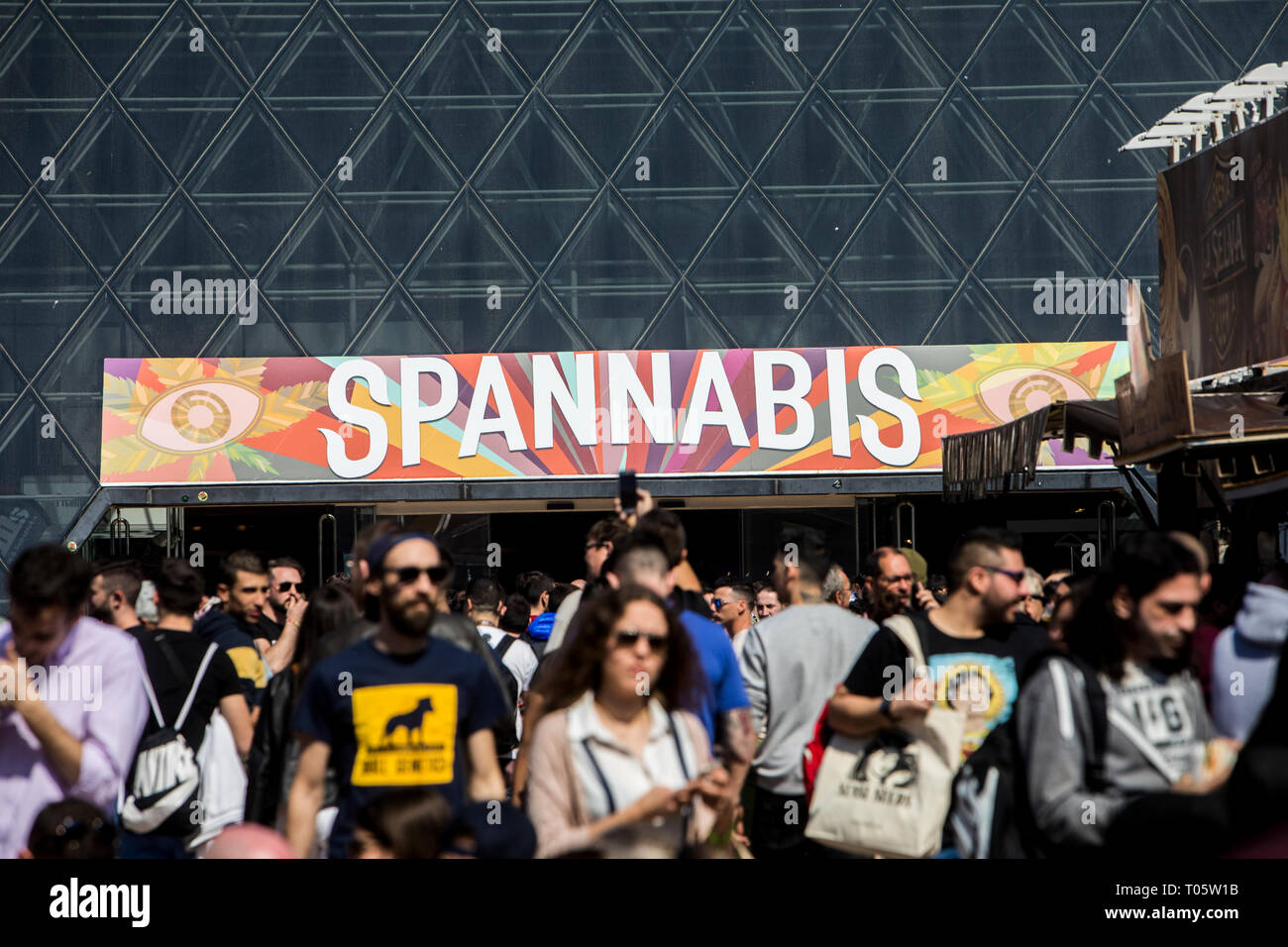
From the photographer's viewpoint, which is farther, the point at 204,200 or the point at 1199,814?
the point at 204,200

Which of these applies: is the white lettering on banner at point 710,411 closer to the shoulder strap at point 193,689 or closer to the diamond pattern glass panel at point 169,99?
the diamond pattern glass panel at point 169,99

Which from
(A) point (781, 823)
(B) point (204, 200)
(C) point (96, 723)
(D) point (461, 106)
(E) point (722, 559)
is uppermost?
(D) point (461, 106)

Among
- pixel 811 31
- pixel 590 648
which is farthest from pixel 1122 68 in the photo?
pixel 590 648

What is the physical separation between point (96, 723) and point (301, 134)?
1761 cm

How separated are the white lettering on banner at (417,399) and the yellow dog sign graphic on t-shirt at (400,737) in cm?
1403

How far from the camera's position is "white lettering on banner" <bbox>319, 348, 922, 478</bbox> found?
18.1 m

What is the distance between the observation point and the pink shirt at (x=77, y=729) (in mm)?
4168

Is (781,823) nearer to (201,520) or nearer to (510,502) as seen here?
(510,502)

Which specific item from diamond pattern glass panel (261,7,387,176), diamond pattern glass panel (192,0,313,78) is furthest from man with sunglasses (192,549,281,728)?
diamond pattern glass panel (192,0,313,78)

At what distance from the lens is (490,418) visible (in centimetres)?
1828

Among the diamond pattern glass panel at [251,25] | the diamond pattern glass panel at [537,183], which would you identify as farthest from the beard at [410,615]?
the diamond pattern glass panel at [251,25]

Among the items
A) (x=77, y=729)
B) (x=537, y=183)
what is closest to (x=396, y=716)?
(x=77, y=729)

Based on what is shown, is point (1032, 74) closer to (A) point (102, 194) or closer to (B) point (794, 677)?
(A) point (102, 194)

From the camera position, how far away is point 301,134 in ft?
67.7
